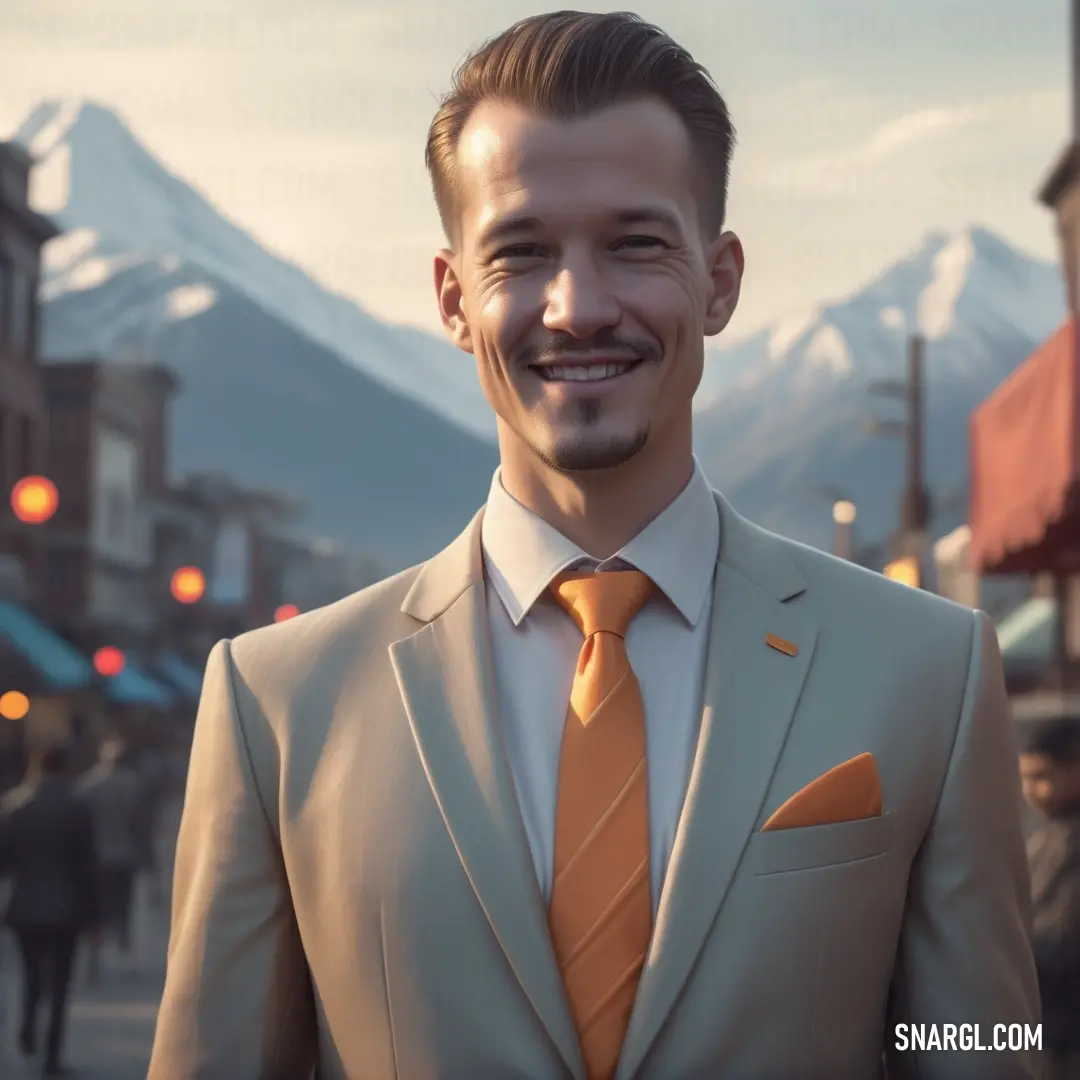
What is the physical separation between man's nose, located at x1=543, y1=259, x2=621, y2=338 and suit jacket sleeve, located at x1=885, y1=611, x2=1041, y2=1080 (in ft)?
2.36

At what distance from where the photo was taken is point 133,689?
35531 mm

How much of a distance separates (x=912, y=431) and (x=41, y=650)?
14.5 m

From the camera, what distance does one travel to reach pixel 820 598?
2.69 m

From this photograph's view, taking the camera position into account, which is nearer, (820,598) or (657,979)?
(657,979)

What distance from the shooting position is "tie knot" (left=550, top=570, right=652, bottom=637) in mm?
2543

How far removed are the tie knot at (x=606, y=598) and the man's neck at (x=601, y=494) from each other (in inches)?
2.3

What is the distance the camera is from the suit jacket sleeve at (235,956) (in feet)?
8.37

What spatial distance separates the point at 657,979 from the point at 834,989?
0.24 metres

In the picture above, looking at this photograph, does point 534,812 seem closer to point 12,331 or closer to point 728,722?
point 728,722

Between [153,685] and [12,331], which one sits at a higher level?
[12,331]

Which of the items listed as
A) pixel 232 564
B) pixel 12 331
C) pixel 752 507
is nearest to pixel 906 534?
pixel 752 507

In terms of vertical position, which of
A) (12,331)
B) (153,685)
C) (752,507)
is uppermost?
(12,331)

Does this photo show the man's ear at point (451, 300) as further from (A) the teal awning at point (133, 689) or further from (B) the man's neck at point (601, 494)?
(A) the teal awning at point (133, 689)

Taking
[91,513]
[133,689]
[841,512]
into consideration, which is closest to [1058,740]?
[841,512]
